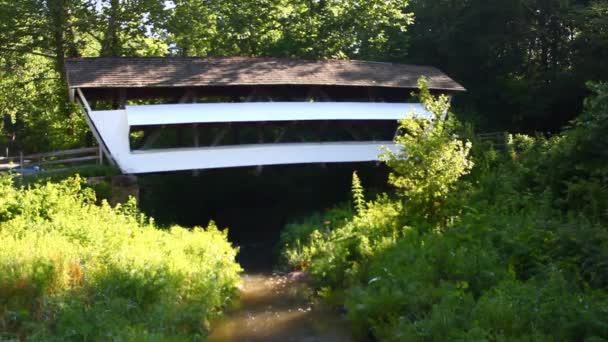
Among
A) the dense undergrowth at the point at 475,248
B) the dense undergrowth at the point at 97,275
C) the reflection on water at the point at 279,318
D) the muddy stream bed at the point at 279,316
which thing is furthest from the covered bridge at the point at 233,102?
the reflection on water at the point at 279,318

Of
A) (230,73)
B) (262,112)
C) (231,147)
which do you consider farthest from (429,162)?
(230,73)

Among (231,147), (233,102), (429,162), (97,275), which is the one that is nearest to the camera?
(97,275)

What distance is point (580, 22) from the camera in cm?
2667

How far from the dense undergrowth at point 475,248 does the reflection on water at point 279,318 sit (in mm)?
483

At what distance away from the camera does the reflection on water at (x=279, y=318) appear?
1101 cm

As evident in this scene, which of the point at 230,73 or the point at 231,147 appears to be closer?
the point at 231,147

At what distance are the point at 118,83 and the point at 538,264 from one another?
11810 millimetres

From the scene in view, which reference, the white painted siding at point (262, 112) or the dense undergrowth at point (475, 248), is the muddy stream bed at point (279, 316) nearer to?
the dense undergrowth at point (475, 248)

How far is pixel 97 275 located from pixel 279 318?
3612 millimetres

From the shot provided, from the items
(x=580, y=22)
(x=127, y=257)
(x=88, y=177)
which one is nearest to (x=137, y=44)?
(x=88, y=177)

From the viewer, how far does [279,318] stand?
40.0 ft

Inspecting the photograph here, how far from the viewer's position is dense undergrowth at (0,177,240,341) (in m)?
8.82

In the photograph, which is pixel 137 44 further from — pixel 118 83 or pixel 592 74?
pixel 592 74

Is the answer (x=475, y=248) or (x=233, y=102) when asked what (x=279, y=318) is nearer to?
(x=475, y=248)
